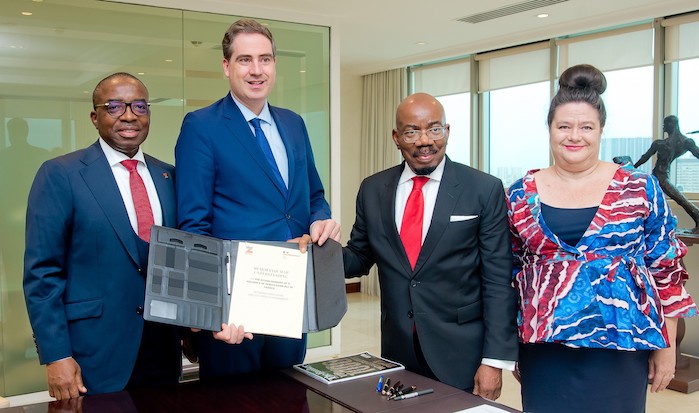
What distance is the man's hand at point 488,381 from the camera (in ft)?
6.81

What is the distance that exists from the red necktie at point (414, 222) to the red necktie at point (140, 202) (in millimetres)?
834

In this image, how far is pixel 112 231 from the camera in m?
2.00

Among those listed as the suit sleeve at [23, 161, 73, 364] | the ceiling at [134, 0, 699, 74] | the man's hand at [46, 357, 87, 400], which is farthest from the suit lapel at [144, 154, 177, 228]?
the ceiling at [134, 0, 699, 74]

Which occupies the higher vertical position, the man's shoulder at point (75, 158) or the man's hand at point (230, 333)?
the man's shoulder at point (75, 158)

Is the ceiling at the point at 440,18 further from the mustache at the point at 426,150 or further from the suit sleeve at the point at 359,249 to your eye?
the mustache at the point at 426,150

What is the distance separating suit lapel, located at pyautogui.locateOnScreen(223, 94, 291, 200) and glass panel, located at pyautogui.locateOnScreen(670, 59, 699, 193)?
175 inches

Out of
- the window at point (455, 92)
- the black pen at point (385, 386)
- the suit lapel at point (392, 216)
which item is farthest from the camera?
the window at point (455, 92)

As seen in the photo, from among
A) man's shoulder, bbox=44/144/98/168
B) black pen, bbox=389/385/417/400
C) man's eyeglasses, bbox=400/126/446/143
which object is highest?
man's eyeglasses, bbox=400/126/446/143

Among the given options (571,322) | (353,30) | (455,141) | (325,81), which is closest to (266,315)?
(571,322)

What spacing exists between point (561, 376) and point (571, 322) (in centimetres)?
22

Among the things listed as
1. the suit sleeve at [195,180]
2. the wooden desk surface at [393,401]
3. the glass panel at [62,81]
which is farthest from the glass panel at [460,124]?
the wooden desk surface at [393,401]

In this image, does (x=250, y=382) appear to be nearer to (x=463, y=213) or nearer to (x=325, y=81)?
(x=463, y=213)

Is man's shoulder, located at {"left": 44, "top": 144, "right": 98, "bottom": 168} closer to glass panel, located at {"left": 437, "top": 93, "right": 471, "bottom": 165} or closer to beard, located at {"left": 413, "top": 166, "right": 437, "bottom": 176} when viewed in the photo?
beard, located at {"left": 413, "top": 166, "right": 437, "bottom": 176}

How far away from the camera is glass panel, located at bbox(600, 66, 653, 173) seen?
563 centimetres
